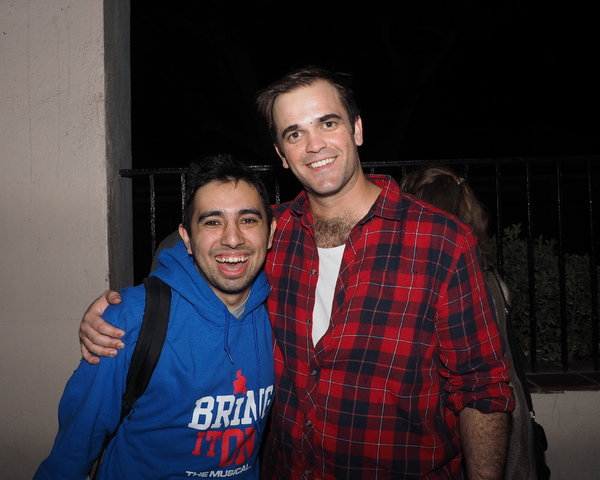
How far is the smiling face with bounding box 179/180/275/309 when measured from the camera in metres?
2.11

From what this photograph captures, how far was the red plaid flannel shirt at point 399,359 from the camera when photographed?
1.99 m

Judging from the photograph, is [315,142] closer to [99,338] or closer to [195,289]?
[195,289]

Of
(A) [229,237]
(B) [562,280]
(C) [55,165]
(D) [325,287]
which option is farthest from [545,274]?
(C) [55,165]

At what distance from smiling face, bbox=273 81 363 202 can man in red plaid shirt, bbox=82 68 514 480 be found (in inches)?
0.8

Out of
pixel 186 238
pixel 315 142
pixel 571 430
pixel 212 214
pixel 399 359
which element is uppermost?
pixel 315 142

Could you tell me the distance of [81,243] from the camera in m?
3.21

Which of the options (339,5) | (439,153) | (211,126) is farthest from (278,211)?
(439,153)

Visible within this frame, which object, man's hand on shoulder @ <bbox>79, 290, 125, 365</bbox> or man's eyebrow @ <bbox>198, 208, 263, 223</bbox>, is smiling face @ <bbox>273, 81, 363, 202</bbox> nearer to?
man's eyebrow @ <bbox>198, 208, 263, 223</bbox>

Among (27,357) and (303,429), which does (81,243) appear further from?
(303,429)

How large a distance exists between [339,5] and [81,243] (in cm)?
1063

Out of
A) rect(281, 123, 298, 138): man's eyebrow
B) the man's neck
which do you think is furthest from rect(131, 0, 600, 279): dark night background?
the man's neck

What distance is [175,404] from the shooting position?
1913 mm

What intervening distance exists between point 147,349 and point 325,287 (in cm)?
81

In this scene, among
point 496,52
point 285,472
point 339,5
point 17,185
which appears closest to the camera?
point 285,472
